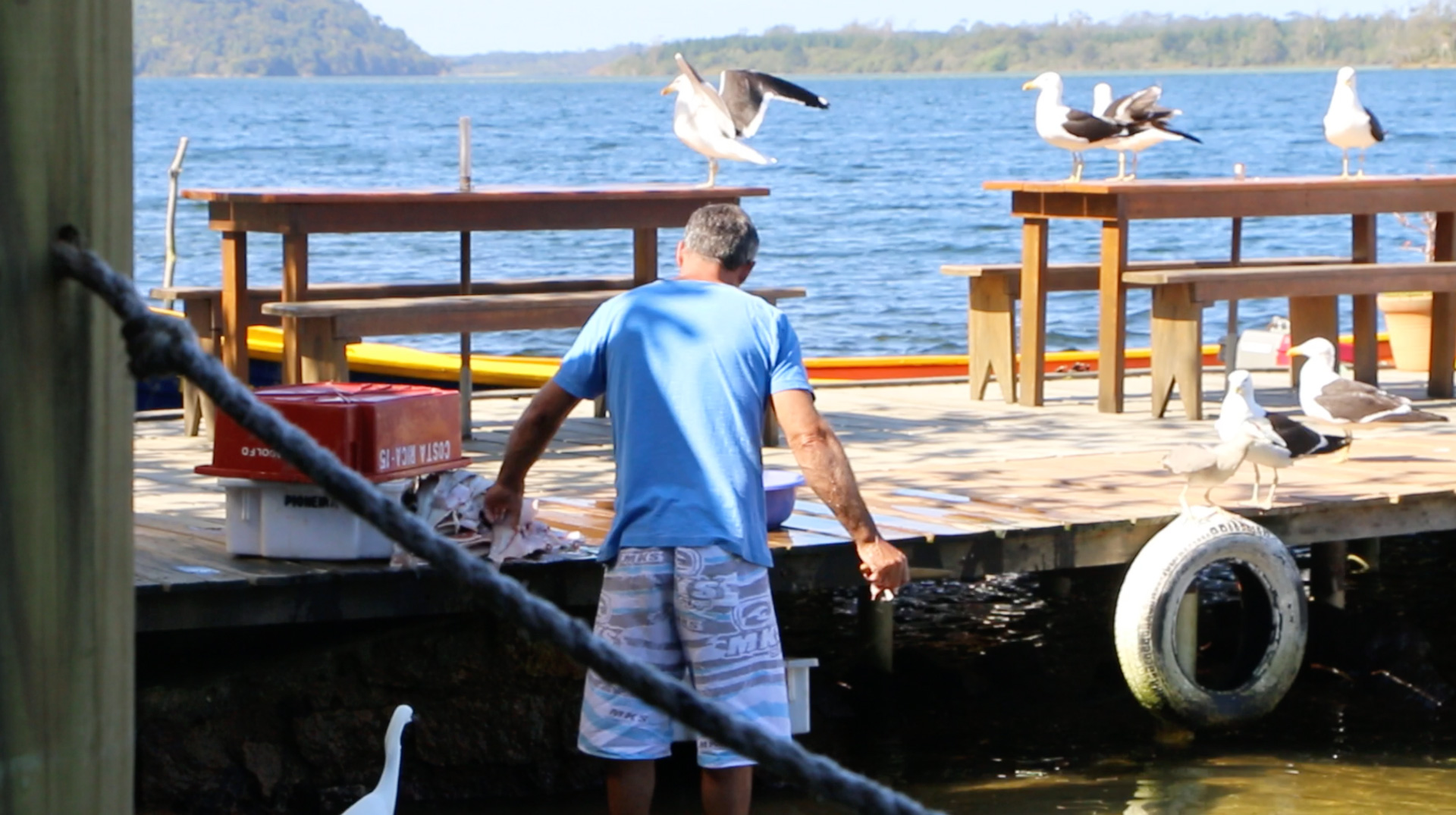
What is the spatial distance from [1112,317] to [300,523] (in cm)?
587

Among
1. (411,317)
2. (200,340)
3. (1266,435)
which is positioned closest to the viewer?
(1266,435)

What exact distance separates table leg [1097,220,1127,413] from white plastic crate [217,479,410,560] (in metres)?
5.55

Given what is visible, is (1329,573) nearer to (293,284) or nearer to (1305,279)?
(1305,279)

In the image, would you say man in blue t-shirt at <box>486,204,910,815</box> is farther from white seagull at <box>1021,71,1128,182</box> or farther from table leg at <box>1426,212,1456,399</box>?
table leg at <box>1426,212,1456,399</box>

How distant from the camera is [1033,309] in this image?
10.6m

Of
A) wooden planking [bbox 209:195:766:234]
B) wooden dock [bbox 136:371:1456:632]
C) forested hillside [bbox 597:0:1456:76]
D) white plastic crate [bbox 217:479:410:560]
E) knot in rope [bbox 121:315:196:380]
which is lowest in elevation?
wooden dock [bbox 136:371:1456:632]

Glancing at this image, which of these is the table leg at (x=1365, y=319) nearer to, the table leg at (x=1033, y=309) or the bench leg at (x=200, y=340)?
the table leg at (x=1033, y=309)

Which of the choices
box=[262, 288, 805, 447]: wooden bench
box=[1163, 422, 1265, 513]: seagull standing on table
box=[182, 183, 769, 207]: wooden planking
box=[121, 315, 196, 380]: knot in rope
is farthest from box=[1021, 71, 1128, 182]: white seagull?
box=[121, 315, 196, 380]: knot in rope

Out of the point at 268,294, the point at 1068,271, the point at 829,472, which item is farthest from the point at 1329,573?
the point at 268,294

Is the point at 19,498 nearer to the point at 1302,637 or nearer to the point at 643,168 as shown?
the point at 1302,637

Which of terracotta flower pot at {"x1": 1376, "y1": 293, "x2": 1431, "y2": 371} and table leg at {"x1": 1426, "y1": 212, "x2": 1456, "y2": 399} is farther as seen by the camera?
terracotta flower pot at {"x1": 1376, "y1": 293, "x2": 1431, "y2": 371}

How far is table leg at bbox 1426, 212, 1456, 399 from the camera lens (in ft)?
36.4

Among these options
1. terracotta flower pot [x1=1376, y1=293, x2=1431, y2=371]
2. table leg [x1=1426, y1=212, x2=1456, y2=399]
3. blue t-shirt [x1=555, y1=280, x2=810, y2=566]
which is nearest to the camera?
blue t-shirt [x1=555, y1=280, x2=810, y2=566]

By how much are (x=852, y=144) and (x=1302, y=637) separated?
75.1 metres
